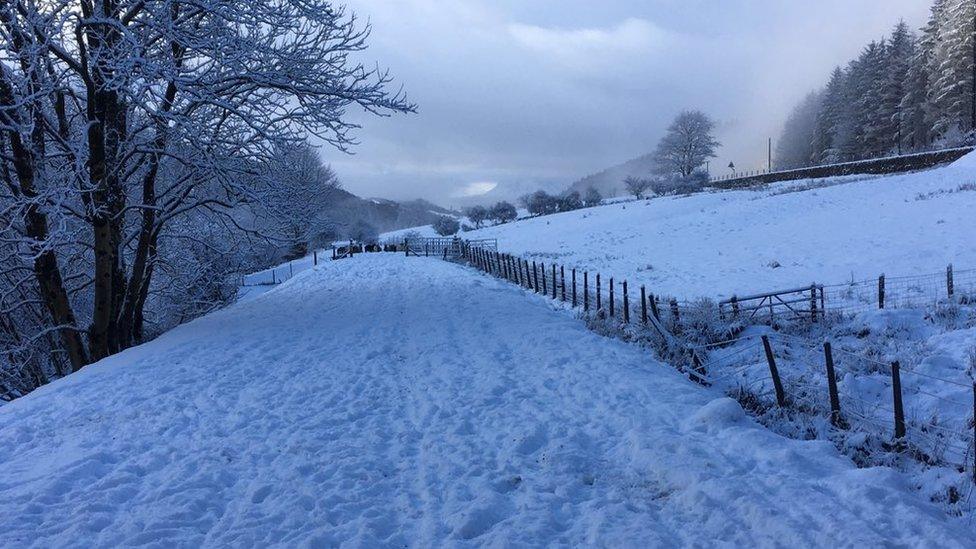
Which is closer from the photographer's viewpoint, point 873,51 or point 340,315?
point 340,315

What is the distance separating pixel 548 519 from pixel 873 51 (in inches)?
3004

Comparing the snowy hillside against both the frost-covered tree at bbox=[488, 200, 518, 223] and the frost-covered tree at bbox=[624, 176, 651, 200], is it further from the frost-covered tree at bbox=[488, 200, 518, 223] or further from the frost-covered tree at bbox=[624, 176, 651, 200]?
the frost-covered tree at bbox=[488, 200, 518, 223]

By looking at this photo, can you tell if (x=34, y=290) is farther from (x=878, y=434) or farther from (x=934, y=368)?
(x=934, y=368)

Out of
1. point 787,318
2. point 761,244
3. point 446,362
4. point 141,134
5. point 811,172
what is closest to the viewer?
point 446,362

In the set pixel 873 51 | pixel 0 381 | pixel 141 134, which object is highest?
pixel 873 51

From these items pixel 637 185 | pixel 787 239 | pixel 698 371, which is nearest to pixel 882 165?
pixel 787 239

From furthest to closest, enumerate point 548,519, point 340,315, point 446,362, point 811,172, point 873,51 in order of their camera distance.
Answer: point 873,51
point 811,172
point 340,315
point 446,362
point 548,519

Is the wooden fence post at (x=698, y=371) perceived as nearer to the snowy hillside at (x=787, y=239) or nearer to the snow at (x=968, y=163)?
the snowy hillside at (x=787, y=239)

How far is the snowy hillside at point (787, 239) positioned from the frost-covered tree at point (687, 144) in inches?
1184

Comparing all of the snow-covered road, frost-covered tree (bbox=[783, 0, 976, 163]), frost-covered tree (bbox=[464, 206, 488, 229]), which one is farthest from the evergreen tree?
the snow-covered road

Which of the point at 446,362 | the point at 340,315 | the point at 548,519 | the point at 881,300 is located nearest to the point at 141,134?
the point at 340,315

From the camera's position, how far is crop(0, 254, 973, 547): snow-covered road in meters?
4.29

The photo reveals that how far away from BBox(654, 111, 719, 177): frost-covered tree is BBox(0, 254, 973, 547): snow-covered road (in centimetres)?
7064

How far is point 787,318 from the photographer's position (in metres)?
12.4
